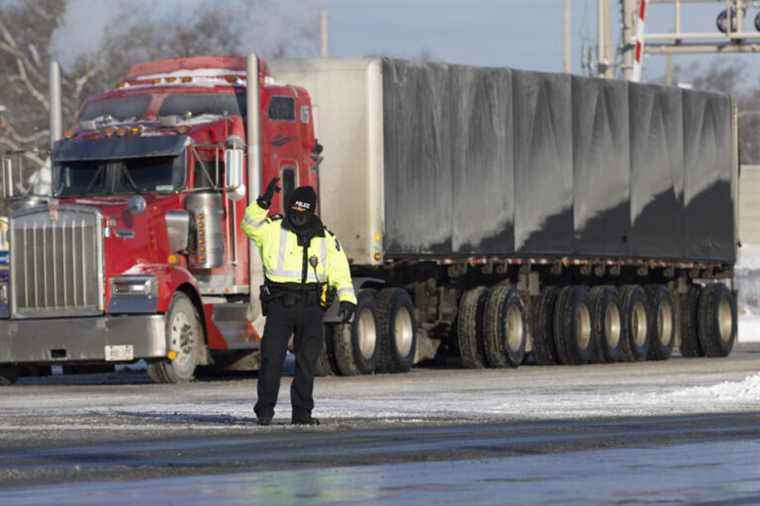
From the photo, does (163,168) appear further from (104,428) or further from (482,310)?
(104,428)

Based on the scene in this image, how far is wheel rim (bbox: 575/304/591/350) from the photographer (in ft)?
106

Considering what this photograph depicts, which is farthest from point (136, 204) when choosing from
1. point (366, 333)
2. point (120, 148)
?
point (366, 333)

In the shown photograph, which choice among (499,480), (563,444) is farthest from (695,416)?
(499,480)

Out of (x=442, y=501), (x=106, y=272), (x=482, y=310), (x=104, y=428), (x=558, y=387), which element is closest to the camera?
(x=442, y=501)

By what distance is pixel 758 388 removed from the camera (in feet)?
67.1

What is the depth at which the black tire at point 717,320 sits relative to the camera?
3619 cm

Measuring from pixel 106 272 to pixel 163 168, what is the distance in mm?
1397

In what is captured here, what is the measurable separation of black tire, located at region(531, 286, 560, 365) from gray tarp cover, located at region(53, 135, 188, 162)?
8456 mm

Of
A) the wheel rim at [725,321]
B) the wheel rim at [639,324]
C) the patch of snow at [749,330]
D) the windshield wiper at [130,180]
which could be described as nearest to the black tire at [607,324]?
the wheel rim at [639,324]

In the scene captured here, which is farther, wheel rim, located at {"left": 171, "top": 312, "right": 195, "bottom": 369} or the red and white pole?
the red and white pole

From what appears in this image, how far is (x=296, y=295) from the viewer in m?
16.1

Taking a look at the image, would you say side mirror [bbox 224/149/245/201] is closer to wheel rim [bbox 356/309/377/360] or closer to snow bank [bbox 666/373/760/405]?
wheel rim [bbox 356/309/377/360]

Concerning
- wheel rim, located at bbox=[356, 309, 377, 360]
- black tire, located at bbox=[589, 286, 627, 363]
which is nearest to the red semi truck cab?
wheel rim, located at bbox=[356, 309, 377, 360]

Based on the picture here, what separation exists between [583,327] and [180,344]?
887 centimetres
